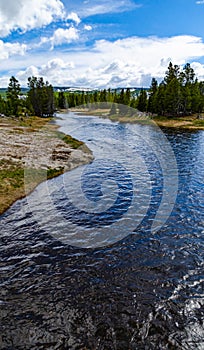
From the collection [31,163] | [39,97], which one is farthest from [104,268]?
[39,97]

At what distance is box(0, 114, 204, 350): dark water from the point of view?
31.0 ft

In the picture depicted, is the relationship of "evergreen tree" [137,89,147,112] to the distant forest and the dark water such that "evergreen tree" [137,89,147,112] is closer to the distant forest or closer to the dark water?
the distant forest

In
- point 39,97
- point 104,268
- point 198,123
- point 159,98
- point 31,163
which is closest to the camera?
point 104,268

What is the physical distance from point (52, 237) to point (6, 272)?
3.89m

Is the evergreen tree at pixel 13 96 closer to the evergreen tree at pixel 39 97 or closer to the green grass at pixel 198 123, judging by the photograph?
the evergreen tree at pixel 39 97

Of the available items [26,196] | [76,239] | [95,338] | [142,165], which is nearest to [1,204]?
[26,196]

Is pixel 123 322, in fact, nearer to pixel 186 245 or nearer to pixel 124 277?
pixel 124 277

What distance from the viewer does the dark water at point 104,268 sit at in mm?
9461

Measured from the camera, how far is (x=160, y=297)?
11.1 m

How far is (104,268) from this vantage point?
13086 mm

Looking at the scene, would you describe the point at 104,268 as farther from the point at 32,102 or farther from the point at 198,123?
the point at 32,102

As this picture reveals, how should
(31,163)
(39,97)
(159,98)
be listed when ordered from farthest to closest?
(39,97) → (159,98) → (31,163)

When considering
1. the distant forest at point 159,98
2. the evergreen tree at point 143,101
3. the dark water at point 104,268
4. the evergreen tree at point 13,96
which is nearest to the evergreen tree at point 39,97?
the distant forest at point 159,98

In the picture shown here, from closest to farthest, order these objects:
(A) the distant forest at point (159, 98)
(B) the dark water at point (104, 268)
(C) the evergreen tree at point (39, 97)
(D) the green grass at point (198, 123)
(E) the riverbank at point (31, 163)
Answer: (B) the dark water at point (104, 268) → (E) the riverbank at point (31, 163) → (D) the green grass at point (198, 123) → (A) the distant forest at point (159, 98) → (C) the evergreen tree at point (39, 97)
